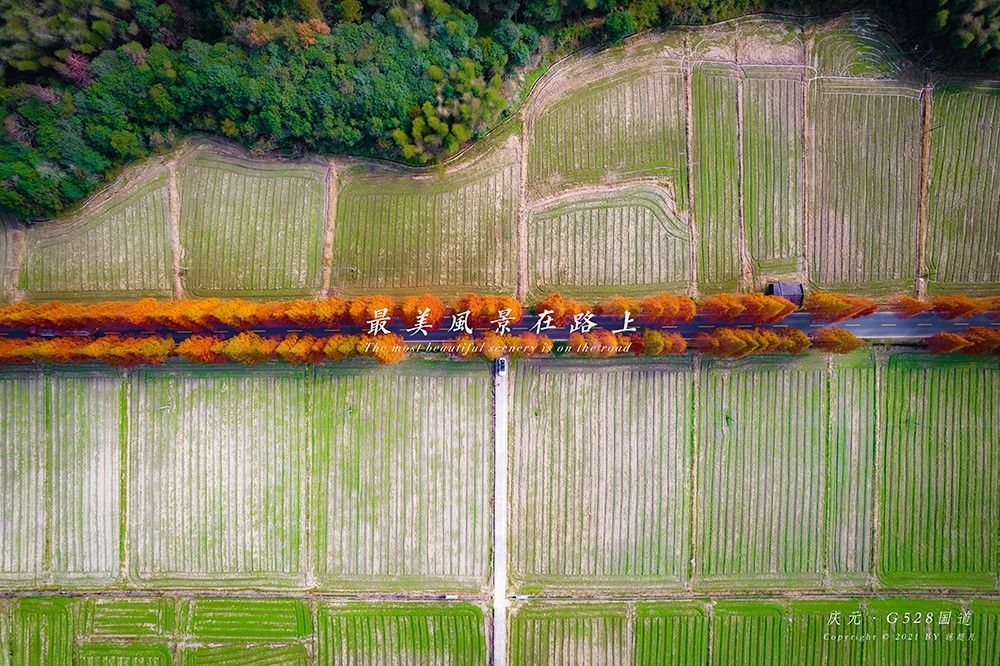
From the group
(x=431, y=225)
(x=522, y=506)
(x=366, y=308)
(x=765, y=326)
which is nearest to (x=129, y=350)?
(x=366, y=308)

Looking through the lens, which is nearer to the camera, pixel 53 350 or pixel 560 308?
pixel 53 350

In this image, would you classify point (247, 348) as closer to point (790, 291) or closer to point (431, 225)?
point (431, 225)

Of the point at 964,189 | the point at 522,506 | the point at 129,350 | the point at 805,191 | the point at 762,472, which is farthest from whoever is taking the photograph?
the point at 964,189

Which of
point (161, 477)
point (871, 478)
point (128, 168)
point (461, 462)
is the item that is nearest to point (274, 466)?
point (161, 477)

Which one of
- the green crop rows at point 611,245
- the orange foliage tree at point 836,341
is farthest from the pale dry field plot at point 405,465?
the orange foliage tree at point 836,341

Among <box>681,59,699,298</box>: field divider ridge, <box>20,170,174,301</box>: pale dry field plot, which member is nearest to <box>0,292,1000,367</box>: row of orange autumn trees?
<box>20,170,174,301</box>: pale dry field plot
